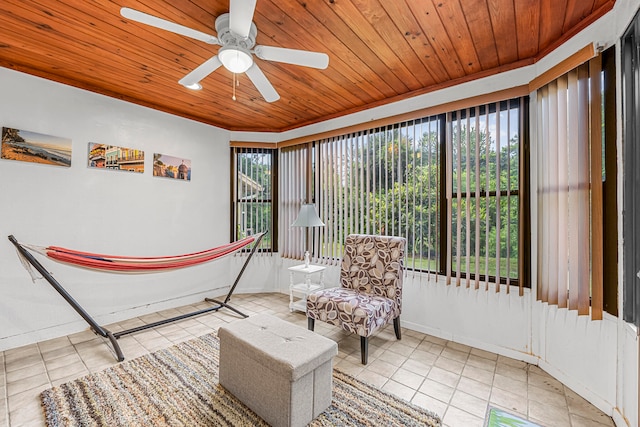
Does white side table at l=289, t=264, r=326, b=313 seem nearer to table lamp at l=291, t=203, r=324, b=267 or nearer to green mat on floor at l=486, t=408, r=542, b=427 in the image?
table lamp at l=291, t=203, r=324, b=267

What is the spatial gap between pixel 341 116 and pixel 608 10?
2.44 meters

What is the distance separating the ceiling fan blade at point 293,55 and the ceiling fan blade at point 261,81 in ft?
0.52

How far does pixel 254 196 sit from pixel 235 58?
108 inches

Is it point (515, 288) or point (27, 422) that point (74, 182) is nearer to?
point (27, 422)

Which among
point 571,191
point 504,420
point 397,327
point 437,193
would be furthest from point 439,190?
point 504,420

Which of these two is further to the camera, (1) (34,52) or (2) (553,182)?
(1) (34,52)

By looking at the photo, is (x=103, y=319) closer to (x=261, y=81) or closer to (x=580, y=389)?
(x=261, y=81)

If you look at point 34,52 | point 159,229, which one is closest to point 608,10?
Answer: point 34,52

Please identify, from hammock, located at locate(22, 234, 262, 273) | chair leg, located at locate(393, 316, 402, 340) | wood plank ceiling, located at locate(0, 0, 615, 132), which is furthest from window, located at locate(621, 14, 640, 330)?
hammock, located at locate(22, 234, 262, 273)

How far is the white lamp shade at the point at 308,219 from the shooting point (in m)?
3.36

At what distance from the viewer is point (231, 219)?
14.1 ft

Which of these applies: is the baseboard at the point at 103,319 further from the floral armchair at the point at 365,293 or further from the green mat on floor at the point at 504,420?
the green mat on floor at the point at 504,420

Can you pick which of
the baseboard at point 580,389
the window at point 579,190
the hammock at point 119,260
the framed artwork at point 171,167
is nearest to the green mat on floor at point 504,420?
the baseboard at point 580,389

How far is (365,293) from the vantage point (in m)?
2.72
